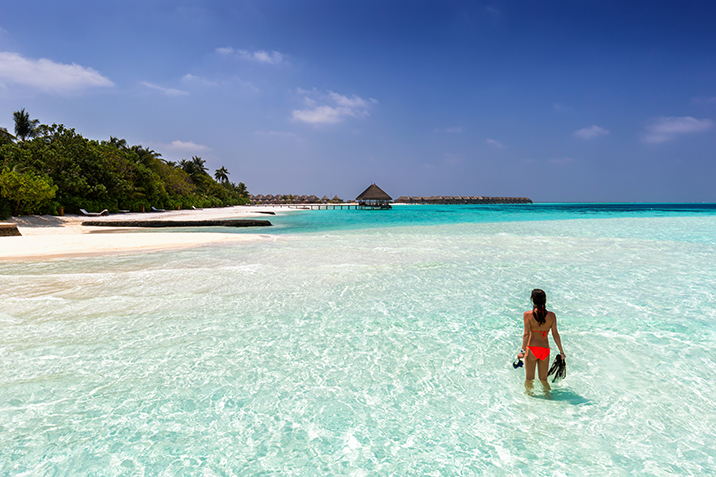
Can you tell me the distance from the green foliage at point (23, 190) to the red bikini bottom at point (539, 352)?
27258mm

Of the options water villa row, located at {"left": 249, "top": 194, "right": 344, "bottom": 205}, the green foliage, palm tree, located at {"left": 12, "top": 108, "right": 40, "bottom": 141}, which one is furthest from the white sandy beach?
water villa row, located at {"left": 249, "top": 194, "right": 344, "bottom": 205}

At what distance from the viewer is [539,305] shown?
342 centimetres

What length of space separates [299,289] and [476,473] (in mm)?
6199

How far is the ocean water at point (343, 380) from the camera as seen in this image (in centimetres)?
318

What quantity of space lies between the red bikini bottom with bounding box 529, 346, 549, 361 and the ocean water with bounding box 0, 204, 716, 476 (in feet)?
1.89

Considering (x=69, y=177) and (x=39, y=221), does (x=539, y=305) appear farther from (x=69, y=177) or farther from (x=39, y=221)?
(x=69, y=177)

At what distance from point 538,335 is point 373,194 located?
60.5m

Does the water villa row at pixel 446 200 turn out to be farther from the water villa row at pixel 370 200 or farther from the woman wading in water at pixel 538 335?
the woman wading in water at pixel 538 335

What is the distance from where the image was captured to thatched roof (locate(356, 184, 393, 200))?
207 feet

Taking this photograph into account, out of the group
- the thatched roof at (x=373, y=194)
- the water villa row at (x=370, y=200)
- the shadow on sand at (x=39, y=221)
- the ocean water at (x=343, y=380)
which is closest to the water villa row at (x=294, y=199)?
the water villa row at (x=370, y=200)

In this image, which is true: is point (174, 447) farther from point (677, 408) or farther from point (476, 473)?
point (677, 408)

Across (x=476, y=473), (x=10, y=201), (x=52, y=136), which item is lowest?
(x=476, y=473)

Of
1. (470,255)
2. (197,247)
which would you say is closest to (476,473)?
(470,255)

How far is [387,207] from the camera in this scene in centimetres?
7088
